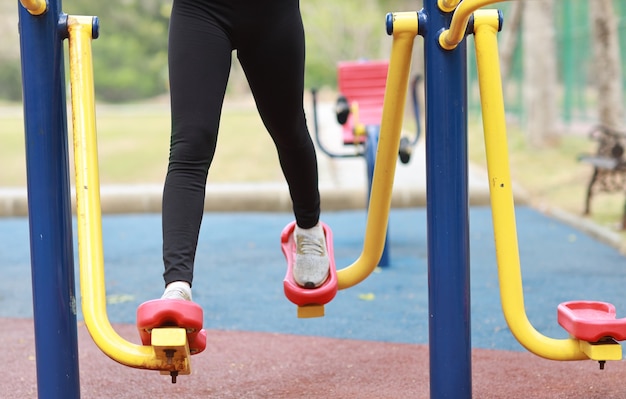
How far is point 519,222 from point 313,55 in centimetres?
3202

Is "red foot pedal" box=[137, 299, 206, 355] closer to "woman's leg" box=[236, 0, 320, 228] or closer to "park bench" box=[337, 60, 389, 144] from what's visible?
"woman's leg" box=[236, 0, 320, 228]

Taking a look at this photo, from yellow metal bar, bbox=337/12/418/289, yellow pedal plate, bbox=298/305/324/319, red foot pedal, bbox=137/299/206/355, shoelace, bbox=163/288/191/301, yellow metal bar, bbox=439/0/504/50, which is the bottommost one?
yellow pedal plate, bbox=298/305/324/319

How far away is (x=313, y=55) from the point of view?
39062 millimetres

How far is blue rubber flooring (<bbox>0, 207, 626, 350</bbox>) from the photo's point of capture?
13.6ft

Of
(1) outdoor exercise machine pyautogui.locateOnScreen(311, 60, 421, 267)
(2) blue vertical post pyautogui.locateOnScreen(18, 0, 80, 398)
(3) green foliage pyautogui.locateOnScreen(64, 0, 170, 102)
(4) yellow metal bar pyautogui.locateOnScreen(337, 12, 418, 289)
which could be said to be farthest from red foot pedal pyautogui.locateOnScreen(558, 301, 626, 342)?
(3) green foliage pyautogui.locateOnScreen(64, 0, 170, 102)

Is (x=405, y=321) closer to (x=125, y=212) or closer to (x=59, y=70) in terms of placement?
(x=59, y=70)

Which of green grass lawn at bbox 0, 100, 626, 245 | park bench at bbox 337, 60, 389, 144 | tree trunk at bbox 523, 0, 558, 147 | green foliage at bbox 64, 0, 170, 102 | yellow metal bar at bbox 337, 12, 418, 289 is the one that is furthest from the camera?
green foliage at bbox 64, 0, 170, 102

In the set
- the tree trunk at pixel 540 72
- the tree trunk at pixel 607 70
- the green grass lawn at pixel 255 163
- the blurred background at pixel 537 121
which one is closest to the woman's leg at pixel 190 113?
the blurred background at pixel 537 121

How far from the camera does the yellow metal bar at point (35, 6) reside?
2.14m

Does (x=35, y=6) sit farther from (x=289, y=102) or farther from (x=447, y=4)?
(x=447, y=4)

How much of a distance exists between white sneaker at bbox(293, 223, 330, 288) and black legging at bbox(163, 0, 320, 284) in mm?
424

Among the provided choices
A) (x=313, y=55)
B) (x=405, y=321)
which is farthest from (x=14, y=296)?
(x=313, y=55)

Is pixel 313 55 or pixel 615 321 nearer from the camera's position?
pixel 615 321

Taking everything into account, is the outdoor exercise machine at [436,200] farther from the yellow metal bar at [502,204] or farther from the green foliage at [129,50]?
the green foliage at [129,50]
